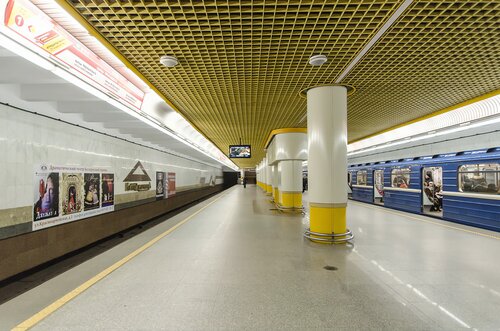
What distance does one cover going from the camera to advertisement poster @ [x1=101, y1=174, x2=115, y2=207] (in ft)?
23.6

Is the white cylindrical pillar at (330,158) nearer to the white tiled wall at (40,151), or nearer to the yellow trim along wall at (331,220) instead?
the yellow trim along wall at (331,220)

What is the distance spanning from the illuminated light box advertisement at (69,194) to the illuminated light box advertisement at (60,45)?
2268mm

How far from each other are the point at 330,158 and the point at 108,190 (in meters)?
6.25

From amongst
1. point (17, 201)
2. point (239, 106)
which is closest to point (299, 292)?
point (17, 201)

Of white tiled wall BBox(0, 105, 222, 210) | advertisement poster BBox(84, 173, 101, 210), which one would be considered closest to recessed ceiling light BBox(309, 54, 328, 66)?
white tiled wall BBox(0, 105, 222, 210)

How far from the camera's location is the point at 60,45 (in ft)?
10.2

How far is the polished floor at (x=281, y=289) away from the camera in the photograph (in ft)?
7.52

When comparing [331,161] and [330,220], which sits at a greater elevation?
[331,161]

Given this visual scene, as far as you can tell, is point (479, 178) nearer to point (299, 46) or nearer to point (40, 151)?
point (299, 46)

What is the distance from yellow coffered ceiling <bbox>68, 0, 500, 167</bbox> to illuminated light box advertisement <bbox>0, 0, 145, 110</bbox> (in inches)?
16.5

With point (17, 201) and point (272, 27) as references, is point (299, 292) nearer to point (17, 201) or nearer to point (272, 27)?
point (272, 27)

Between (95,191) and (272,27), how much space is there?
615cm

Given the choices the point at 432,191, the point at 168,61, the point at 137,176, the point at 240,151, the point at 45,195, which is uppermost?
the point at 168,61

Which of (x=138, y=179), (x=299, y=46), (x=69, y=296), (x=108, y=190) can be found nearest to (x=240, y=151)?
(x=138, y=179)
